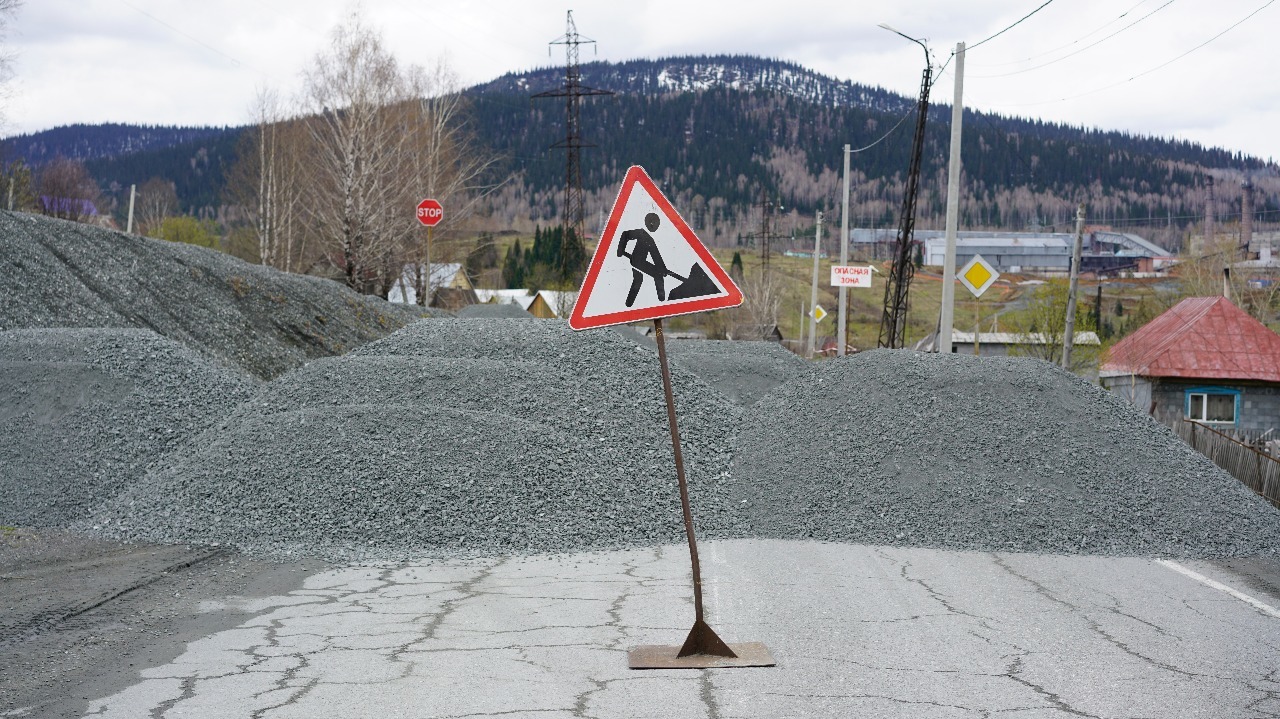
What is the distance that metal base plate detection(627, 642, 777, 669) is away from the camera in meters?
5.93

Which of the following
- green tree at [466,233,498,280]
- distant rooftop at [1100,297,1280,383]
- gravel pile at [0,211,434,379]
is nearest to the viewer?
gravel pile at [0,211,434,379]

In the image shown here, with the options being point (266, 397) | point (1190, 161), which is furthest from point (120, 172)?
point (266, 397)

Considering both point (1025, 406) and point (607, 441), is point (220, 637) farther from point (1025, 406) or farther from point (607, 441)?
point (1025, 406)

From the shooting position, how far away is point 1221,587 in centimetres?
855

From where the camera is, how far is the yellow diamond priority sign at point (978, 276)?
22.1 metres

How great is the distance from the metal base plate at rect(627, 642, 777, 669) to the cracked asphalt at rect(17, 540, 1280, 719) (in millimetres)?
100

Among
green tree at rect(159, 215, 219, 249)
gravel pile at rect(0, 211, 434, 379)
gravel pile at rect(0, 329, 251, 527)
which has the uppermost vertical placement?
green tree at rect(159, 215, 219, 249)

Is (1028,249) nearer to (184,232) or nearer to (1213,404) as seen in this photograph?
→ (184,232)

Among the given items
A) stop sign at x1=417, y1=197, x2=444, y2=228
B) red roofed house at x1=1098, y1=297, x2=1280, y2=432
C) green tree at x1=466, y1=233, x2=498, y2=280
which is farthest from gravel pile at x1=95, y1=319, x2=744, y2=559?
green tree at x1=466, y1=233, x2=498, y2=280

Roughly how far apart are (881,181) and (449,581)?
641ft

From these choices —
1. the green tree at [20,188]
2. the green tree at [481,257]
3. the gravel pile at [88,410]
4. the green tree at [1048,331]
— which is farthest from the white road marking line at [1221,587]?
the green tree at [20,188]

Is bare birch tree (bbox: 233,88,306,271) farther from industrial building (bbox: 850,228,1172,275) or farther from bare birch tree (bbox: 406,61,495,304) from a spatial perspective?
industrial building (bbox: 850,228,1172,275)

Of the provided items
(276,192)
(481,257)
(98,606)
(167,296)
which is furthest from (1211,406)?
(481,257)

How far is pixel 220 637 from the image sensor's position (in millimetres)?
6688
